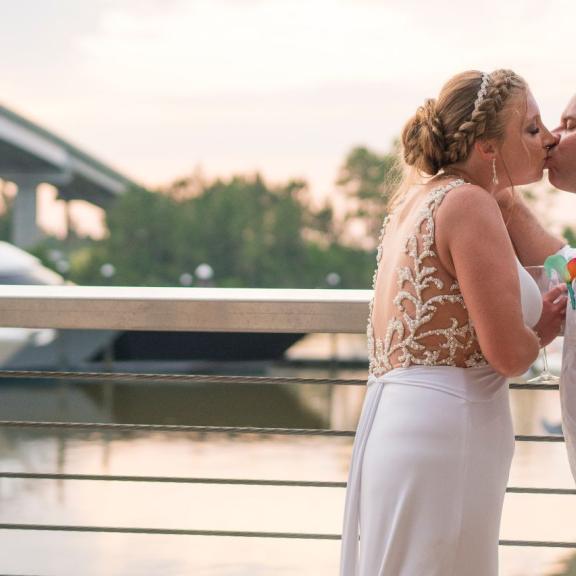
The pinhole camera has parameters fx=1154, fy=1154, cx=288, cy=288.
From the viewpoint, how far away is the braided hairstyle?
211 centimetres

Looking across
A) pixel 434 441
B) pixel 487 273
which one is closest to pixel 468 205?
pixel 487 273

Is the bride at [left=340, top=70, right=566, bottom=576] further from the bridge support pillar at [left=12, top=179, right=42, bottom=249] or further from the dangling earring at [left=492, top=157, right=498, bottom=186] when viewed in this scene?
the bridge support pillar at [left=12, top=179, right=42, bottom=249]

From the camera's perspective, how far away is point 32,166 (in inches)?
1566

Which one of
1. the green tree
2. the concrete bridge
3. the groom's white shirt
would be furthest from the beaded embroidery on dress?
the green tree

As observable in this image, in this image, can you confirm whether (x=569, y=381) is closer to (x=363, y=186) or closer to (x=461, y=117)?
(x=461, y=117)

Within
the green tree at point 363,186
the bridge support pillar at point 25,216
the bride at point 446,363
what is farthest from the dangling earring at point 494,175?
the green tree at point 363,186

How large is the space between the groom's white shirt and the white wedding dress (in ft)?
0.34

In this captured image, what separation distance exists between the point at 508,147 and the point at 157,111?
64.4 metres

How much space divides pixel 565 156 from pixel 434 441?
2.10ft

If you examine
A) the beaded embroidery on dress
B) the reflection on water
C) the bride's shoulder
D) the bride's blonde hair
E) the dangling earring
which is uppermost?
the bride's blonde hair

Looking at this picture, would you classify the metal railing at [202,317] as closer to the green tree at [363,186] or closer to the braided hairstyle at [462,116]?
→ the braided hairstyle at [462,116]

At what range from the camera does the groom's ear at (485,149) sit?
2129 millimetres

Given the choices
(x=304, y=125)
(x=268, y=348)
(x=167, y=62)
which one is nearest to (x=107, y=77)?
(x=167, y=62)

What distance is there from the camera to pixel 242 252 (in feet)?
179
